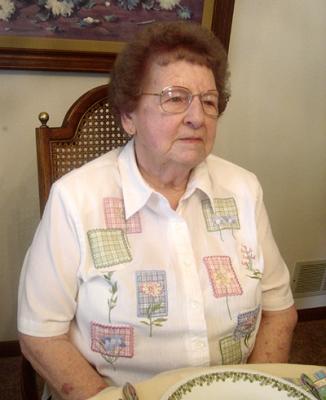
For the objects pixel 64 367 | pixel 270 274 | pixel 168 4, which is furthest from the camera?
pixel 168 4

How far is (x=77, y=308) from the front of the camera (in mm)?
1096

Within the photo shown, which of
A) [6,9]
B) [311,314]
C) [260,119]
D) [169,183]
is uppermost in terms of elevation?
[6,9]

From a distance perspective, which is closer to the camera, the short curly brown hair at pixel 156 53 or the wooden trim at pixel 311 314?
the short curly brown hair at pixel 156 53

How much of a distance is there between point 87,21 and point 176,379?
1.18 metres

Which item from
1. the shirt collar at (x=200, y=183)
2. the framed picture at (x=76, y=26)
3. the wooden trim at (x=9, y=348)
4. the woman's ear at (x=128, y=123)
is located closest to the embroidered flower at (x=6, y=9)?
the framed picture at (x=76, y=26)

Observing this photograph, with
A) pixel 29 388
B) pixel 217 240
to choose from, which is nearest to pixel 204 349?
pixel 217 240

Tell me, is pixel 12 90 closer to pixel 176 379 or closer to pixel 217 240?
pixel 217 240

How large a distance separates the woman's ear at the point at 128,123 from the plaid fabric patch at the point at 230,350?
23.7 inches

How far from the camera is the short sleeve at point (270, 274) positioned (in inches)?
49.7

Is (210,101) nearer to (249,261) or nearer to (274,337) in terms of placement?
(249,261)

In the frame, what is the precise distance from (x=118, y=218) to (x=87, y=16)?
76 centimetres

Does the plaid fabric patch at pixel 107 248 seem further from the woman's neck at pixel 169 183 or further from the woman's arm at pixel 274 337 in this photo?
the woman's arm at pixel 274 337

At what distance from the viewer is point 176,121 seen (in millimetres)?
1095

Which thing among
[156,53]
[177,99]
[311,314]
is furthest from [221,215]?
[311,314]
